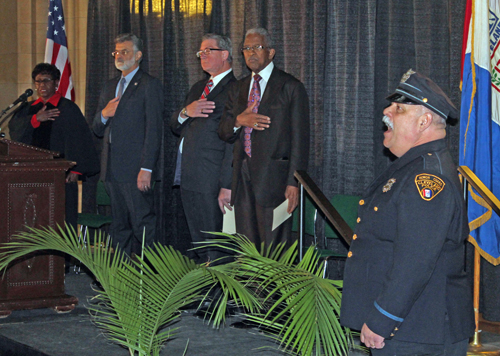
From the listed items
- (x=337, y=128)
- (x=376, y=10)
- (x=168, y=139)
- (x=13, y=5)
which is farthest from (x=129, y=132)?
(x=13, y=5)

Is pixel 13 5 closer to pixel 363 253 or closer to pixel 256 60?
pixel 256 60

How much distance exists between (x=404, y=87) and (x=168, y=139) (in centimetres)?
425

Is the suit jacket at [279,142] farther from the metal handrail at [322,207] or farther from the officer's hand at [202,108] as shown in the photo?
the officer's hand at [202,108]

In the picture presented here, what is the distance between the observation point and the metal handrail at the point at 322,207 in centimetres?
318

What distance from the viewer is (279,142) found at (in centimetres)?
413

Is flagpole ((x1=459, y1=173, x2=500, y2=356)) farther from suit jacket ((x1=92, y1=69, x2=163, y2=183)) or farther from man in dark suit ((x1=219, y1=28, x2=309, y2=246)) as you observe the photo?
suit jacket ((x1=92, y1=69, x2=163, y2=183))

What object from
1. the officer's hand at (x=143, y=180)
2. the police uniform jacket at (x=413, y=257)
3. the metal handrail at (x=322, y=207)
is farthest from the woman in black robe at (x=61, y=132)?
the police uniform jacket at (x=413, y=257)

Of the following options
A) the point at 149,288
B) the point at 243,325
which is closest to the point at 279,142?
the point at 243,325

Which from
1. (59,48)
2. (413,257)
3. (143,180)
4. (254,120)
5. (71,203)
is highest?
(59,48)

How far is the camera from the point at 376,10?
4.48 meters

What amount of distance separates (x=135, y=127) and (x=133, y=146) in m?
→ 0.15

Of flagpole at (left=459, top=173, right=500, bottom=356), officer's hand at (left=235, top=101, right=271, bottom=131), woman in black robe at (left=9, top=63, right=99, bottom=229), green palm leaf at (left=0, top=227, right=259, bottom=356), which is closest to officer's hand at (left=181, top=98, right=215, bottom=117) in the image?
officer's hand at (left=235, top=101, right=271, bottom=131)

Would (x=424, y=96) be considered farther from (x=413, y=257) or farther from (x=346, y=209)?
(x=346, y=209)

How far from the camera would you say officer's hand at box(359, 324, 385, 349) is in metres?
2.00
